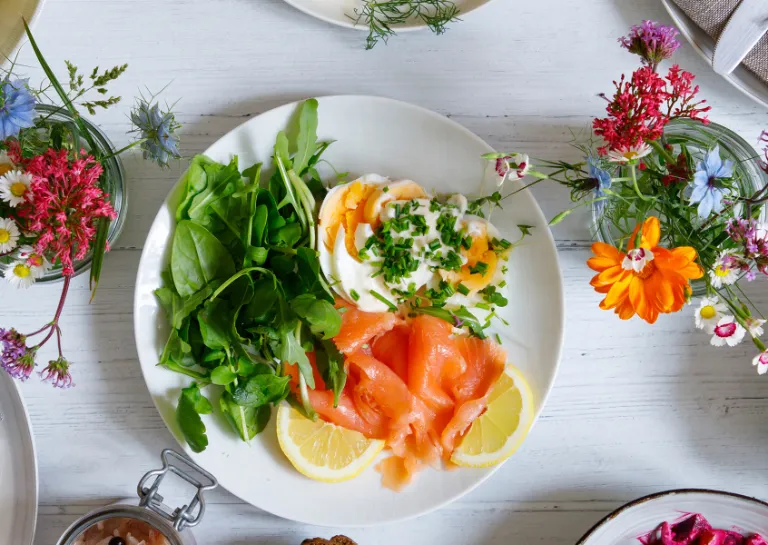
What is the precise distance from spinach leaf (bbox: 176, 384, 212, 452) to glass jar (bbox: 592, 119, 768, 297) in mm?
729

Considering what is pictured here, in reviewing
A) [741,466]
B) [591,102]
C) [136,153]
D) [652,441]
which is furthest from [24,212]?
[741,466]

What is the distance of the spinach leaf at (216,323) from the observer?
3.55 feet

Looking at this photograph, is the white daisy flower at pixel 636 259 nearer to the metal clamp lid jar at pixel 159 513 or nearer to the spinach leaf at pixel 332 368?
→ the spinach leaf at pixel 332 368

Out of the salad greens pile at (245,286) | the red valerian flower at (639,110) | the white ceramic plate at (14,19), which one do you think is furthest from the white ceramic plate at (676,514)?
the white ceramic plate at (14,19)

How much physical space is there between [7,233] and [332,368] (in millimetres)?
534

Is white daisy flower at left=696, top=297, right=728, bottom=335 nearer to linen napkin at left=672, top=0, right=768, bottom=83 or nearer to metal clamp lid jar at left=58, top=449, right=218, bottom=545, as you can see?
linen napkin at left=672, top=0, right=768, bottom=83

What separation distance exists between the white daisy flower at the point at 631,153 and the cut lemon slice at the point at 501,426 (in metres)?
0.44

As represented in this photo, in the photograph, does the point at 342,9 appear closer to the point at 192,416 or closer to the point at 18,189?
the point at 18,189

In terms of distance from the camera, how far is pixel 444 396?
118cm

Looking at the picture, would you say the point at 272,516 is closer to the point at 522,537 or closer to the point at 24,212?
the point at 522,537

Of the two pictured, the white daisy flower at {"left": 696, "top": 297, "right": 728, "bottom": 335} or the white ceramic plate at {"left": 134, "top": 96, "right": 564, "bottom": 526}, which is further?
the white ceramic plate at {"left": 134, "top": 96, "right": 564, "bottom": 526}

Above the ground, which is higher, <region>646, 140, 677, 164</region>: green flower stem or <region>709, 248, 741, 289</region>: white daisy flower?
<region>646, 140, 677, 164</region>: green flower stem

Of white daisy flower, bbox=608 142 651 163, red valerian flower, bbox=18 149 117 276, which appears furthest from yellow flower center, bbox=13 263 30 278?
white daisy flower, bbox=608 142 651 163

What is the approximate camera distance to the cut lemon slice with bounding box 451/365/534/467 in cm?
113
